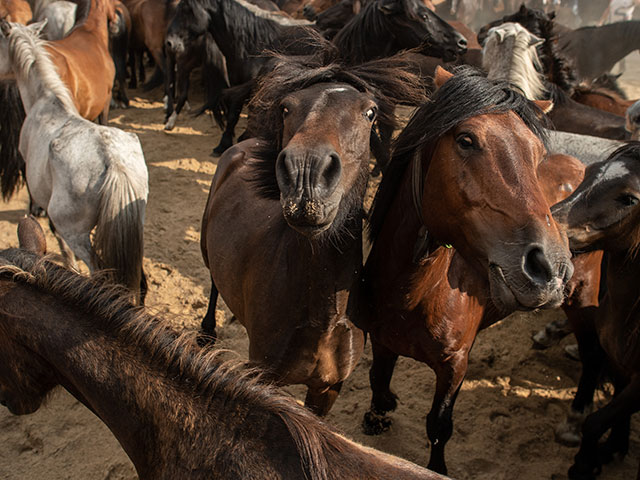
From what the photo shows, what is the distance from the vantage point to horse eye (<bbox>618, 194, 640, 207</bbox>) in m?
2.29

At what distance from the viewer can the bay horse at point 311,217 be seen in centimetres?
165

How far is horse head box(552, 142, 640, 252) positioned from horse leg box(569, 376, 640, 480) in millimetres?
766

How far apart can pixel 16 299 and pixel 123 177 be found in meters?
1.94

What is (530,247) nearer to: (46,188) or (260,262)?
(260,262)

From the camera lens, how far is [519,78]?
14.8 ft

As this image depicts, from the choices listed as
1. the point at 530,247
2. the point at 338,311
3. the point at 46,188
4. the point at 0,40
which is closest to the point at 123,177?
the point at 46,188

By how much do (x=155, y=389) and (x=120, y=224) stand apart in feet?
7.27

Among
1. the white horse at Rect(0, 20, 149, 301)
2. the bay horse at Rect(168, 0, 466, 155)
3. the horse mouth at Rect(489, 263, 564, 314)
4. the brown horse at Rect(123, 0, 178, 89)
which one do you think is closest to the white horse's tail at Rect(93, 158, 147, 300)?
the white horse at Rect(0, 20, 149, 301)

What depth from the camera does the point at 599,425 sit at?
8.59 feet

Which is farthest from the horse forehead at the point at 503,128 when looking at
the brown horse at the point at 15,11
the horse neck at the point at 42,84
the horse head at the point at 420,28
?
the brown horse at the point at 15,11

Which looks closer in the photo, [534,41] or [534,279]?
[534,279]

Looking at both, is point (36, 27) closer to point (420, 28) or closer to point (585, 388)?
point (420, 28)

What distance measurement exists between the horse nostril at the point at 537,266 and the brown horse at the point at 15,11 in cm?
765

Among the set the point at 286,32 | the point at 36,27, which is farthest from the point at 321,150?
the point at 286,32
